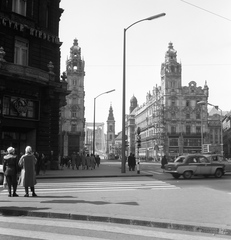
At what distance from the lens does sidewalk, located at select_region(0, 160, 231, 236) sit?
757 centimetres

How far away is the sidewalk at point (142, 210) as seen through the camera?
7.57 m

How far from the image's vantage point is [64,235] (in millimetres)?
6703

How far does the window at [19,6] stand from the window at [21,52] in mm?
2357

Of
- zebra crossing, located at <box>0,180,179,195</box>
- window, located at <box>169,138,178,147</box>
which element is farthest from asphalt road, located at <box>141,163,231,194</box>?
window, located at <box>169,138,178,147</box>

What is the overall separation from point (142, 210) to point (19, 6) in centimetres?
2316

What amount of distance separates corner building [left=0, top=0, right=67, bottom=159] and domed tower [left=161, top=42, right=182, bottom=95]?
232 feet

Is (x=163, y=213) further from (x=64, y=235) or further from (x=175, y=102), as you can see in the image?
(x=175, y=102)

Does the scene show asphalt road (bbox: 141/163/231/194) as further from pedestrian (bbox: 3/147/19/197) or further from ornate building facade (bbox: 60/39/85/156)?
ornate building facade (bbox: 60/39/85/156)

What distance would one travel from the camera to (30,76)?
83.8ft

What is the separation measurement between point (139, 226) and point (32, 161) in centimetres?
565

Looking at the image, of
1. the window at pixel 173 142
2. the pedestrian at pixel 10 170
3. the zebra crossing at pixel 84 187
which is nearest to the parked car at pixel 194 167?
the zebra crossing at pixel 84 187

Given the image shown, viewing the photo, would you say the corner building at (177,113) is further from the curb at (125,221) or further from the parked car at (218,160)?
the curb at (125,221)

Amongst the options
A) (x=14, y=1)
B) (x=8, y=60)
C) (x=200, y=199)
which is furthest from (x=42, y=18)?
(x=200, y=199)

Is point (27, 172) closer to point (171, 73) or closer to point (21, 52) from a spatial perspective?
point (21, 52)
